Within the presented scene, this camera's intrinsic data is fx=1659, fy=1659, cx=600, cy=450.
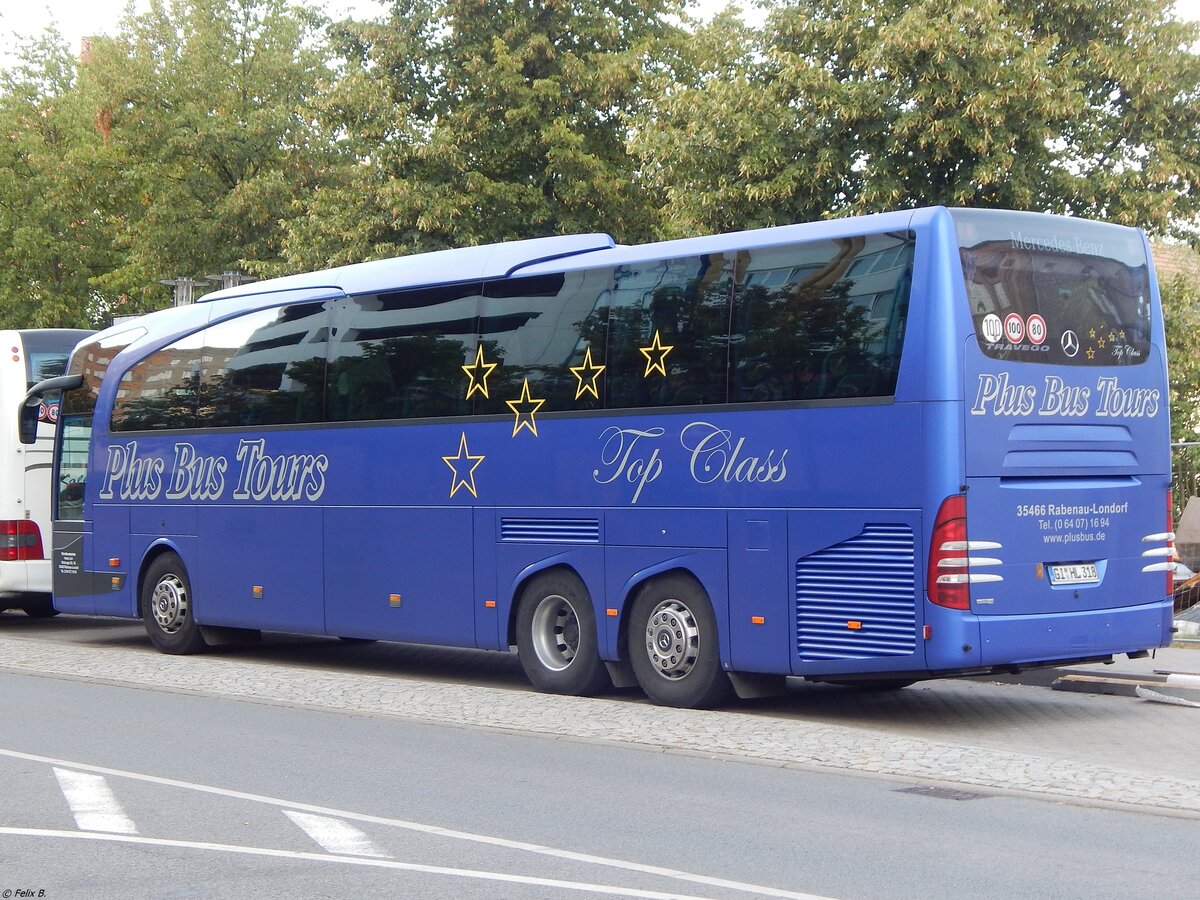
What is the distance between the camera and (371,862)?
23.6 feet

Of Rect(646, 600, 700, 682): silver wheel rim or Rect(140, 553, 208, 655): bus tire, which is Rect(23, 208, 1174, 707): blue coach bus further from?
Rect(140, 553, 208, 655): bus tire

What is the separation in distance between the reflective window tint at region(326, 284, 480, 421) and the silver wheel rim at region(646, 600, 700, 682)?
9.25 ft

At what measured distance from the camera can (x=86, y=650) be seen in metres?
18.2

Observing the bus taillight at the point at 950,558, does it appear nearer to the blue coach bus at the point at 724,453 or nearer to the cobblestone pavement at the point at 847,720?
the blue coach bus at the point at 724,453

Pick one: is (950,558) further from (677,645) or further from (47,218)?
(47,218)

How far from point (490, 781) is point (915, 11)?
50.7ft

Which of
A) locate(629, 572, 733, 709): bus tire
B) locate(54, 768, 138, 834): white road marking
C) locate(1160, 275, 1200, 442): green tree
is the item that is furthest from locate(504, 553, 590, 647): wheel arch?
locate(1160, 275, 1200, 442): green tree

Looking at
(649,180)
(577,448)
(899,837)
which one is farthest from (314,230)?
(899,837)

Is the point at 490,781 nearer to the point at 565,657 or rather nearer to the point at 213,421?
the point at 565,657

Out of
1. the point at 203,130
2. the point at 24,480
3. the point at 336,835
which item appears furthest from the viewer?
the point at 203,130

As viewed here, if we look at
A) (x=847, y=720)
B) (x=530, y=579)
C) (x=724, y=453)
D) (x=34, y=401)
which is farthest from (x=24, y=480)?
(x=847, y=720)

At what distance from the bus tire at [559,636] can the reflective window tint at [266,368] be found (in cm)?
335

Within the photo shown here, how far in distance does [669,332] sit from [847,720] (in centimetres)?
323

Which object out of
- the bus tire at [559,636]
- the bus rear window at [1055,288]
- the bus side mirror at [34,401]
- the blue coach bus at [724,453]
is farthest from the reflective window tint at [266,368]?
the bus rear window at [1055,288]
